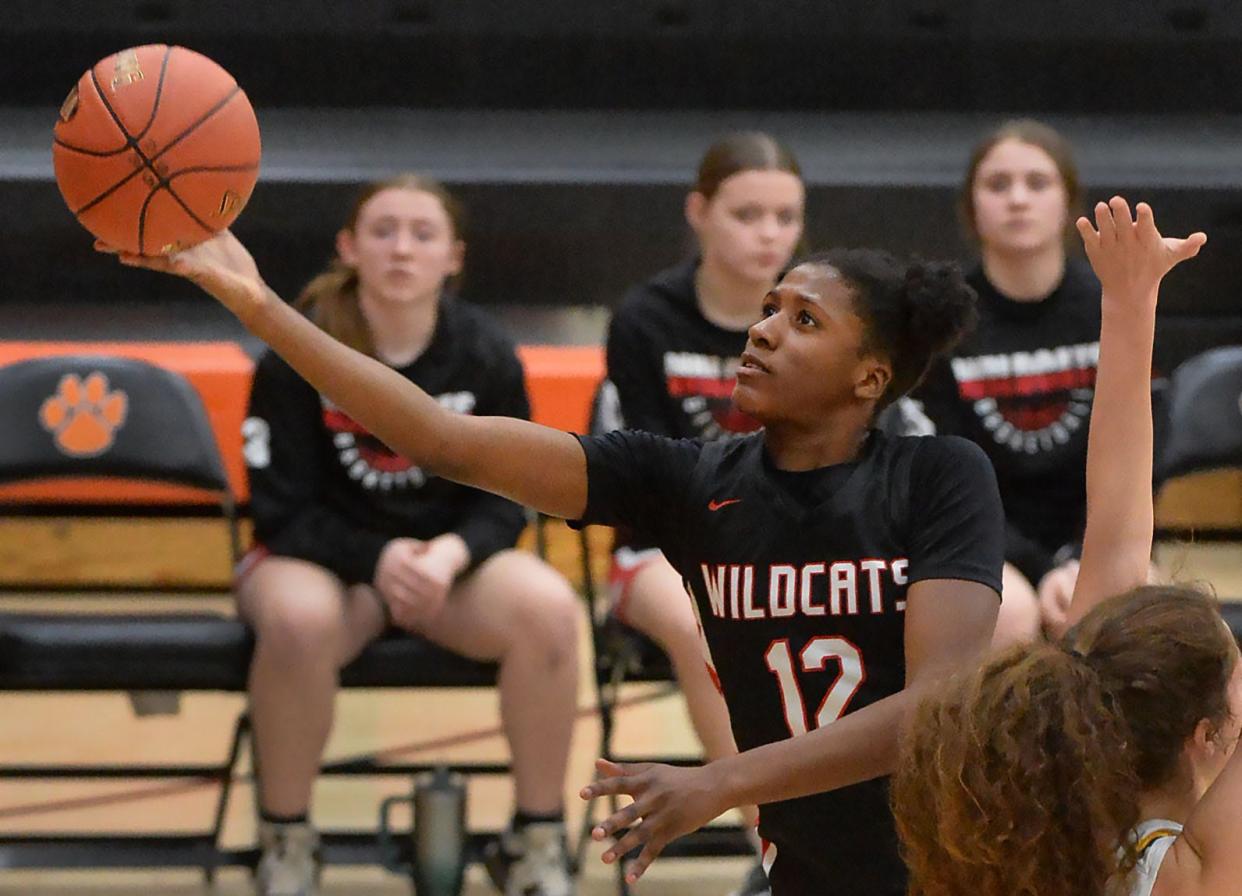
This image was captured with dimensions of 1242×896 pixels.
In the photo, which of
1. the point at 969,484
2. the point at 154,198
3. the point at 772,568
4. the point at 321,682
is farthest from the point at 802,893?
the point at 321,682

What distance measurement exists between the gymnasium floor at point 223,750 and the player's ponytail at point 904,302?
1964 millimetres

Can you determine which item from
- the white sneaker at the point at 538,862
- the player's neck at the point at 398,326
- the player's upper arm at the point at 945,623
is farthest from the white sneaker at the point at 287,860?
the player's upper arm at the point at 945,623

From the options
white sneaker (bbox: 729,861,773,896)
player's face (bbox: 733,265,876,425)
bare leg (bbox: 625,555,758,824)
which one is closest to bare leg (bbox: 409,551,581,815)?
bare leg (bbox: 625,555,758,824)

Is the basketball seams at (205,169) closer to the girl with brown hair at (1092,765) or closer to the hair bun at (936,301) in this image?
the hair bun at (936,301)

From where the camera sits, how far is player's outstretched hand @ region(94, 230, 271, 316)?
2.27 metres

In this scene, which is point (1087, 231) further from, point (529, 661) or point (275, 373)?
point (275, 373)

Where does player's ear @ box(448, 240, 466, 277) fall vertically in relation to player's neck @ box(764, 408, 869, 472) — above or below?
above

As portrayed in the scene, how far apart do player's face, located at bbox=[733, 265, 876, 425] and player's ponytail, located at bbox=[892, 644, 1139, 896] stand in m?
0.63

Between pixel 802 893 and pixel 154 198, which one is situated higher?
pixel 154 198

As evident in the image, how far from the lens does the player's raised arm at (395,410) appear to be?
228cm

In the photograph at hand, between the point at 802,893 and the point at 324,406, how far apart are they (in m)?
2.04

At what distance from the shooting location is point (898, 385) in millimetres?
2572

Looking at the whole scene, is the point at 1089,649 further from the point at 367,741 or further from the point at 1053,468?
the point at 367,741

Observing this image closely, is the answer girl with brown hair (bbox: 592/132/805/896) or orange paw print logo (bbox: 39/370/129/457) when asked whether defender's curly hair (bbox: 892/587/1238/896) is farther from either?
orange paw print logo (bbox: 39/370/129/457)
